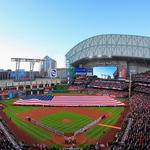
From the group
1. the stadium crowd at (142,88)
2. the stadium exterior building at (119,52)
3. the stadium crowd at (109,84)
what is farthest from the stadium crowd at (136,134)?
the stadium exterior building at (119,52)

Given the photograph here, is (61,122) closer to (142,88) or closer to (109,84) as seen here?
(142,88)

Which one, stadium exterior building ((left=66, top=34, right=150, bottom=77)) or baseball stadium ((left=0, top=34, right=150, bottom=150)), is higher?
stadium exterior building ((left=66, top=34, right=150, bottom=77))

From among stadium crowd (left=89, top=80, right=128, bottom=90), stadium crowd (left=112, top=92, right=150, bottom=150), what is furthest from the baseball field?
stadium crowd (left=89, top=80, right=128, bottom=90)

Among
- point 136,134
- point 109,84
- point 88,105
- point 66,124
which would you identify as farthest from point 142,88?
point 136,134

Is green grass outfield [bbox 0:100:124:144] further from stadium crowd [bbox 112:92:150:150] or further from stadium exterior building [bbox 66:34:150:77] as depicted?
stadium exterior building [bbox 66:34:150:77]

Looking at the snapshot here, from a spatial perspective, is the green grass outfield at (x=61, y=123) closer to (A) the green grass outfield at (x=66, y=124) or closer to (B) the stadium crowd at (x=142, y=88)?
(A) the green grass outfield at (x=66, y=124)

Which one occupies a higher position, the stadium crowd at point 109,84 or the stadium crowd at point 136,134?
the stadium crowd at point 109,84

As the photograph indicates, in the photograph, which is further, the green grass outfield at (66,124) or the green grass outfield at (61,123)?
the green grass outfield at (66,124)

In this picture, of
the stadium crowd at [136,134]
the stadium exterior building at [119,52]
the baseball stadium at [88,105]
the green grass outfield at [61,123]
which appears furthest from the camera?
the stadium exterior building at [119,52]
